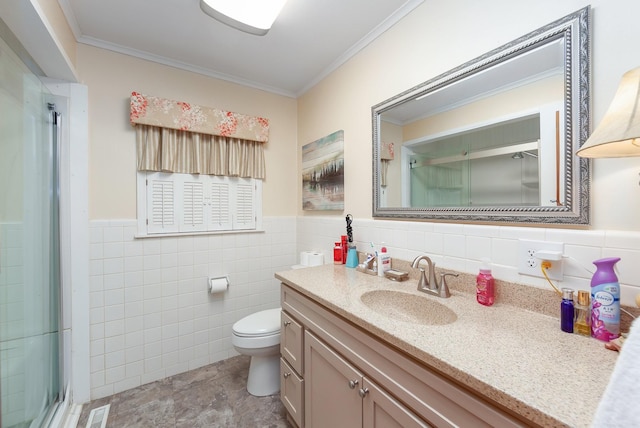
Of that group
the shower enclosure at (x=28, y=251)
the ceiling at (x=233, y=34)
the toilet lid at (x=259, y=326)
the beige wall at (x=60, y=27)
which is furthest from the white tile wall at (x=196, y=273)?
the ceiling at (x=233, y=34)

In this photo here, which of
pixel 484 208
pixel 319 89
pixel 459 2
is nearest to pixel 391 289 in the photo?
Result: pixel 484 208

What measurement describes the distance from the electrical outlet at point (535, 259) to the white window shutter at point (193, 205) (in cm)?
203

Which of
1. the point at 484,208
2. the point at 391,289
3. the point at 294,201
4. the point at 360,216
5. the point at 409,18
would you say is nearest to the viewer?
the point at 484,208

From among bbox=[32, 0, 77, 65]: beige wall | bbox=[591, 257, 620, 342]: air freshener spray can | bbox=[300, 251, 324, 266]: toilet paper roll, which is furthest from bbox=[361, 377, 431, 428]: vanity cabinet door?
bbox=[32, 0, 77, 65]: beige wall

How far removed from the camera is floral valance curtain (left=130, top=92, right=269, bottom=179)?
1.84m

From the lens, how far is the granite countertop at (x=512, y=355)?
0.52 m

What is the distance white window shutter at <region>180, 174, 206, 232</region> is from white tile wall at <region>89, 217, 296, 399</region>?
94mm

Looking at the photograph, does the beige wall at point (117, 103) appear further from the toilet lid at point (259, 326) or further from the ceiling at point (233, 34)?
the toilet lid at point (259, 326)

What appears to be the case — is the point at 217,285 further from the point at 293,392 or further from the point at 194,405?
the point at 293,392

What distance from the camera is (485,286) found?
1.05m

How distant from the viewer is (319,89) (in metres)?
2.22

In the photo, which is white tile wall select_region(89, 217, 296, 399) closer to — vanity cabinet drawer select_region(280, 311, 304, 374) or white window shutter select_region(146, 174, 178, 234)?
white window shutter select_region(146, 174, 178, 234)

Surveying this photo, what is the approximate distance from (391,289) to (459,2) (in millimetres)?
1405

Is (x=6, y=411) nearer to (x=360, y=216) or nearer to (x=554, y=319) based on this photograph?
(x=360, y=216)
